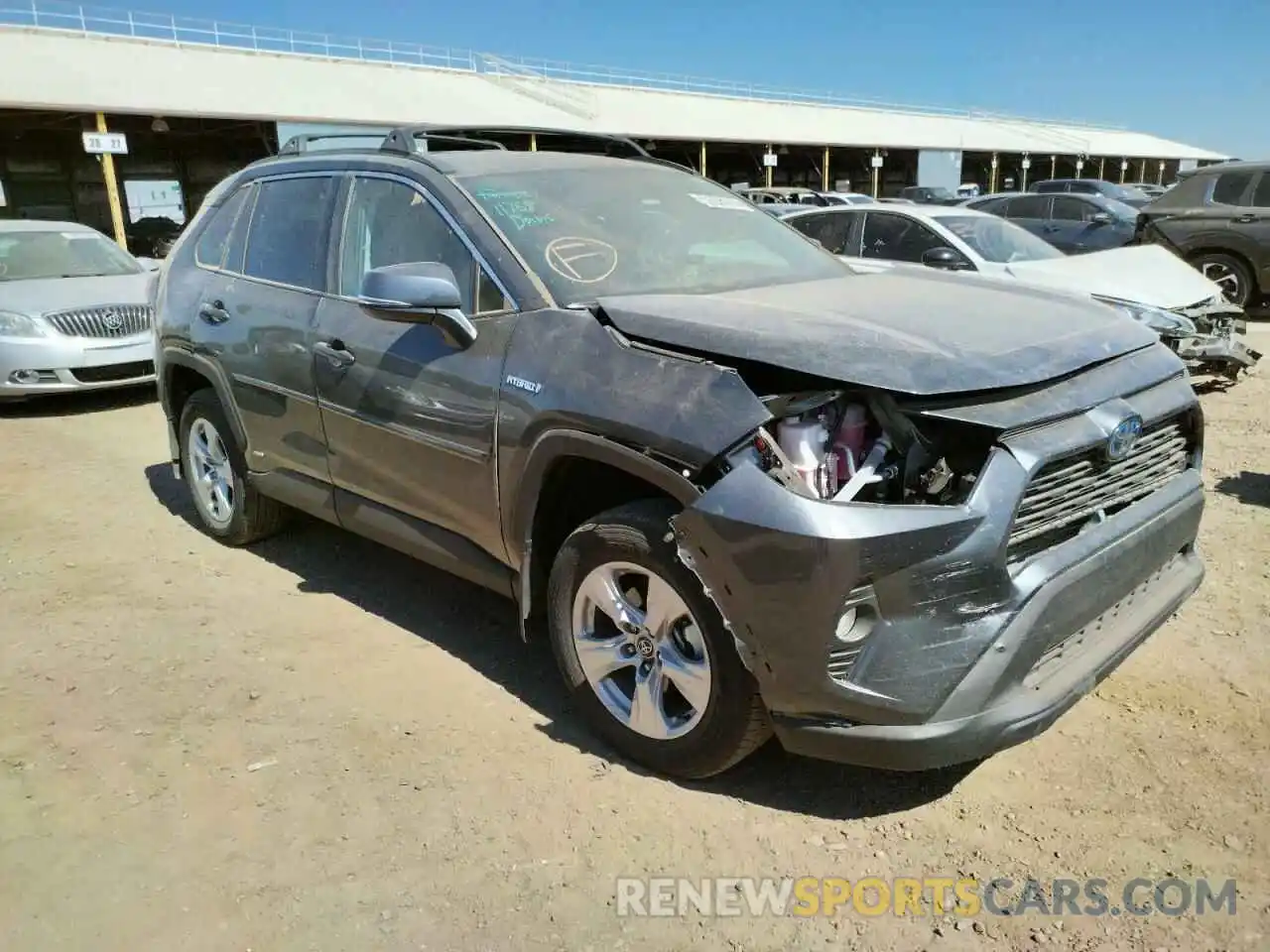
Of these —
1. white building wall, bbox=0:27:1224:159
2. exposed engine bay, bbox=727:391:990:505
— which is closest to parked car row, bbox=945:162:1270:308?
exposed engine bay, bbox=727:391:990:505

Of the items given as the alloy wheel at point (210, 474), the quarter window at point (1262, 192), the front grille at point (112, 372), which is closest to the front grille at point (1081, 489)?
the alloy wheel at point (210, 474)

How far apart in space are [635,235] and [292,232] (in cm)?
171

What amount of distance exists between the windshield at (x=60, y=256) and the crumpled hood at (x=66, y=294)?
241mm

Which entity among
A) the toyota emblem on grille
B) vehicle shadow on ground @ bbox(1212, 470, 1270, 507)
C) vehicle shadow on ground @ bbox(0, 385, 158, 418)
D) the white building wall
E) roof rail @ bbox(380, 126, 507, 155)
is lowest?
vehicle shadow on ground @ bbox(0, 385, 158, 418)

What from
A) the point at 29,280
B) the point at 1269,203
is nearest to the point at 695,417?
the point at 29,280

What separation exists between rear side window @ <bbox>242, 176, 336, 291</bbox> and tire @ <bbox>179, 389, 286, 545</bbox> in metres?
0.85

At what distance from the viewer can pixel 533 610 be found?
10.8 feet

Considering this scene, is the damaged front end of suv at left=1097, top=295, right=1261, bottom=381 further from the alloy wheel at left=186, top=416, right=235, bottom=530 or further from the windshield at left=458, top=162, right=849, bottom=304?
the alloy wheel at left=186, top=416, right=235, bottom=530

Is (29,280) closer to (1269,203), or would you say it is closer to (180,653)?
(180,653)

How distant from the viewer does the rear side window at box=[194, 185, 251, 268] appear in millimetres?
4832

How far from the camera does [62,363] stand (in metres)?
8.42

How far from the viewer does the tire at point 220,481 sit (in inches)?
193

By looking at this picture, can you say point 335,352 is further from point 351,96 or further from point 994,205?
point 351,96

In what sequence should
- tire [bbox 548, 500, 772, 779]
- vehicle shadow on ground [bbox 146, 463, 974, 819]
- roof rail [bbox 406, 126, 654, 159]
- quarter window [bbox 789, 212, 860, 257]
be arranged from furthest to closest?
quarter window [bbox 789, 212, 860, 257], roof rail [bbox 406, 126, 654, 159], vehicle shadow on ground [bbox 146, 463, 974, 819], tire [bbox 548, 500, 772, 779]
